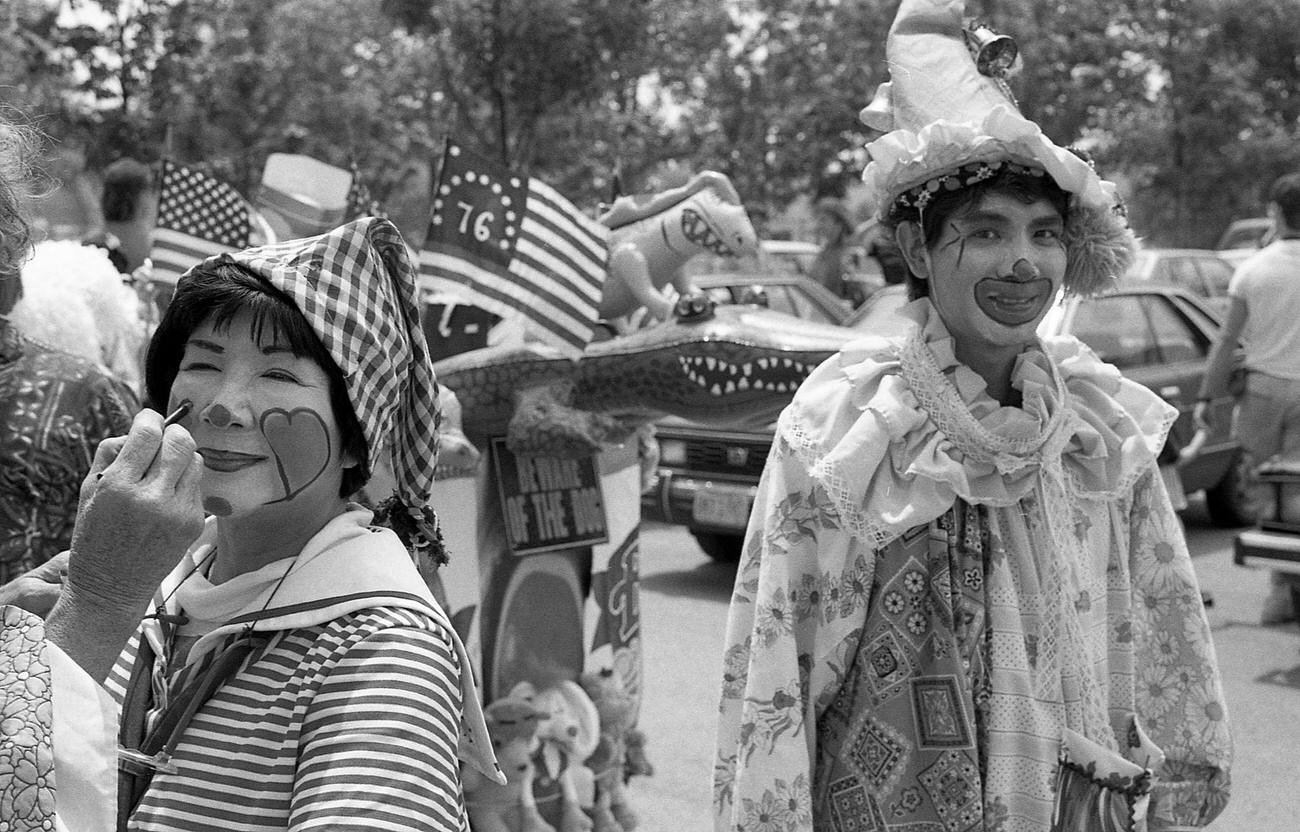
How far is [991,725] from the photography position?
2436mm

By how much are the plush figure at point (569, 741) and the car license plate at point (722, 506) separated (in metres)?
3.81

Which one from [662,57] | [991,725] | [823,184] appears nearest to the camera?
[991,725]

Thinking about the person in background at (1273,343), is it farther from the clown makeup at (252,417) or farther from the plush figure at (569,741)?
the clown makeup at (252,417)

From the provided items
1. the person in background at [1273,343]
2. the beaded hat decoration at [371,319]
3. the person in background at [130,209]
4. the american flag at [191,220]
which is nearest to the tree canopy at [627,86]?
the american flag at [191,220]

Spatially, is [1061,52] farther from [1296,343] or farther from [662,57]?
[1296,343]

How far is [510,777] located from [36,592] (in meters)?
2.19

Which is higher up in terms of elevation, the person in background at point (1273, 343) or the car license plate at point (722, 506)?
the person in background at point (1273, 343)

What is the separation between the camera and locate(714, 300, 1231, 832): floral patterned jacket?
2.41 meters

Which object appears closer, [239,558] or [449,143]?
[239,558]

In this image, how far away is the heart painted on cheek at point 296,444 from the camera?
1.78 meters

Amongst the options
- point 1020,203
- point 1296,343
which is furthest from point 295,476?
point 1296,343

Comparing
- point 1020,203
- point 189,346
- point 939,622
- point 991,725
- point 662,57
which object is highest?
point 662,57

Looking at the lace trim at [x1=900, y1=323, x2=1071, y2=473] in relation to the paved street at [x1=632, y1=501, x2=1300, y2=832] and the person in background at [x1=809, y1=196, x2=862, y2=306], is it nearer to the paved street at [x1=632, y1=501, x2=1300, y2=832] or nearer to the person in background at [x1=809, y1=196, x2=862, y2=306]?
the paved street at [x1=632, y1=501, x2=1300, y2=832]

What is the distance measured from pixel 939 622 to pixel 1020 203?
761 mm
